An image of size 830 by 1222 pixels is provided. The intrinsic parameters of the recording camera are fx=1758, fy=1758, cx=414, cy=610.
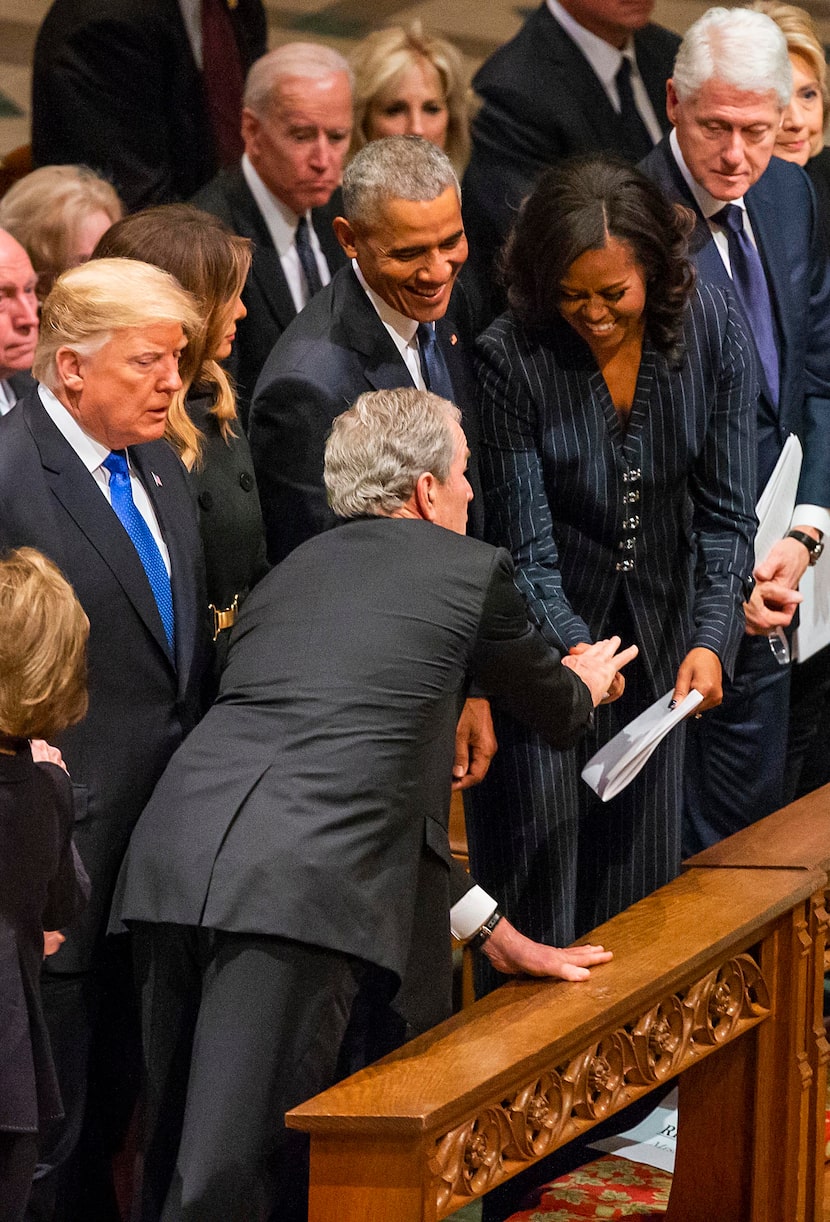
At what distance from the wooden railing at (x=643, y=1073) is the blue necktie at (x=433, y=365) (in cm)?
100

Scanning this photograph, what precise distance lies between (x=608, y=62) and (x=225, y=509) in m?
2.03

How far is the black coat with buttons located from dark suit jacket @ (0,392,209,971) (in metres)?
0.17

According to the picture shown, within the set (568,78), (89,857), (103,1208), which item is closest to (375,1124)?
(89,857)

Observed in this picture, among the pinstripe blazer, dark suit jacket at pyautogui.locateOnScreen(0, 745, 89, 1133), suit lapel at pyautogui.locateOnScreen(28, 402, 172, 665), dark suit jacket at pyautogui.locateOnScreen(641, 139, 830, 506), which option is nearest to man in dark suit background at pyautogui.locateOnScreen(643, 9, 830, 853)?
dark suit jacket at pyautogui.locateOnScreen(641, 139, 830, 506)

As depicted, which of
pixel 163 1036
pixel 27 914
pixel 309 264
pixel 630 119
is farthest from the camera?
pixel 630 119

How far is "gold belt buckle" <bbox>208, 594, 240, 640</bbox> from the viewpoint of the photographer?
9.83 ft

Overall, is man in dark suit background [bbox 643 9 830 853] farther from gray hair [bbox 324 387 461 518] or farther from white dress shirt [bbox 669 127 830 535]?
gray hair [bbox 324 387 461 518]

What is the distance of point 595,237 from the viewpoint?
3.17m

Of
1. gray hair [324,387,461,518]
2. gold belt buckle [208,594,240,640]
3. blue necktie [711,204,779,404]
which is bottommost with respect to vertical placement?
gold belt buckle [208,594,240,640]

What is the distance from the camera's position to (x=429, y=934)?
8.84 ft

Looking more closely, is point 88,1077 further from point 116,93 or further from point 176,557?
point 116,93

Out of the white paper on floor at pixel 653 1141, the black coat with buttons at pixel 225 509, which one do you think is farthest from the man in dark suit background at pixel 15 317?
the white paper on floor at pixel 653 1141

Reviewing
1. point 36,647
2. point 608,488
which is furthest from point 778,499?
point 36,647

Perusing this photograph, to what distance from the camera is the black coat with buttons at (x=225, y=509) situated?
9.82 feet
